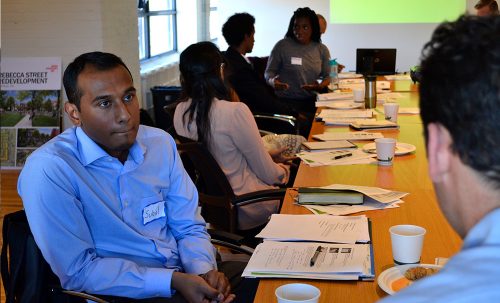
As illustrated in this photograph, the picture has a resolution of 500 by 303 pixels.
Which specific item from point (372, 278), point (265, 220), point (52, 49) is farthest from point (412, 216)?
point (52, 49)

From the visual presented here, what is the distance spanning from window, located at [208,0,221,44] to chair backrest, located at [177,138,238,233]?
7.48m

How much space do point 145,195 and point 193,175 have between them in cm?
133

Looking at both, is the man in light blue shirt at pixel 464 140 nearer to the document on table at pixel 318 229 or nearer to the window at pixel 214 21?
the document on table at pixel 318 229

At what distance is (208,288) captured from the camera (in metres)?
2.09

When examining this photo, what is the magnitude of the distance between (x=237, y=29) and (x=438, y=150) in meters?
4.58

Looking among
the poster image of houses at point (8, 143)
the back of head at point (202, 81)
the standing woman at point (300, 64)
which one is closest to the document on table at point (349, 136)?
the back of head at point (202, 81)

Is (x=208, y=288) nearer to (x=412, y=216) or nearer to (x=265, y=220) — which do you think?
(x=412, y=216)

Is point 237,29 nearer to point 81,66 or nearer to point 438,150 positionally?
point 81,66

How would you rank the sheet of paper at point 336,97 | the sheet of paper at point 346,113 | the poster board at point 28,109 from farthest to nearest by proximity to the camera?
the poster board at point 28,109, the sheet of paper at point 336,97, the sheet of paper at point 346,113

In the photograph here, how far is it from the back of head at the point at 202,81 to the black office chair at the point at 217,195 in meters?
0.12

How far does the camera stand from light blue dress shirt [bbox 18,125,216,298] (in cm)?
200

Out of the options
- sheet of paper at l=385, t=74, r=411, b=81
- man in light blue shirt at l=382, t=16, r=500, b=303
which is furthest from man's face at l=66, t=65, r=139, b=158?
sheet of paper at l=385, t=74, r=411, b=81

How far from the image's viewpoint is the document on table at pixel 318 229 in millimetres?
2004

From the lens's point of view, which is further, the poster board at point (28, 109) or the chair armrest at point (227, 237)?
the poster board at point (28, 109)
